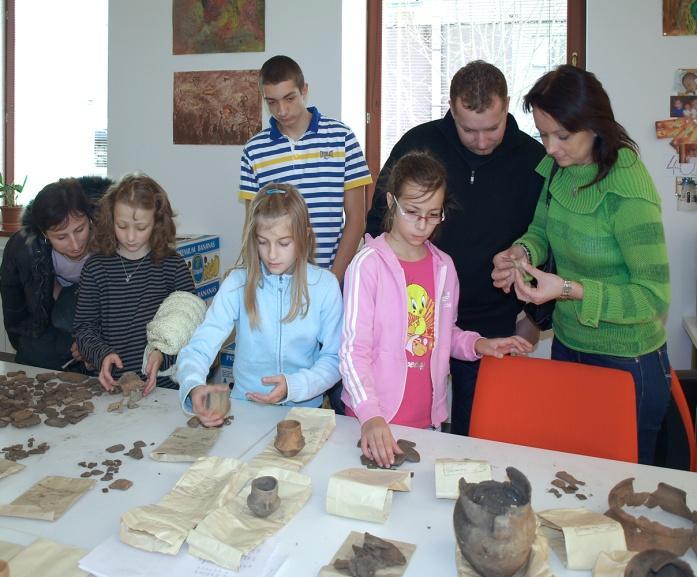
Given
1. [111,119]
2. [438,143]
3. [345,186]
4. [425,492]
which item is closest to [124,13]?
[111,119]

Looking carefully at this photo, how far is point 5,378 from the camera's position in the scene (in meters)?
2.31

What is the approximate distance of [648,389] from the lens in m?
2.09

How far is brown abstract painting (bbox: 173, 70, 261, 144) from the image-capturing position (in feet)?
14.0

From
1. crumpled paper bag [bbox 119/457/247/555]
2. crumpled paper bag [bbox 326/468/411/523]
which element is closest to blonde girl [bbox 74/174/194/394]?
crumpled paper bag [bbox 119/457/247/555]

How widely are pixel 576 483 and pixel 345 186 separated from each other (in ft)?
6.02

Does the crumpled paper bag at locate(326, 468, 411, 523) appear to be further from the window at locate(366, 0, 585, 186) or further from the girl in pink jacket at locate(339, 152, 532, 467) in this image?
the window at locate(366, 0, 585, 186)

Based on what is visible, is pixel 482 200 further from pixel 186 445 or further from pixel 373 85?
pixel 373 85

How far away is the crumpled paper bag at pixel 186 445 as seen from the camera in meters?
1.70

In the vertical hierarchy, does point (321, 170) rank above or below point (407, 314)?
above

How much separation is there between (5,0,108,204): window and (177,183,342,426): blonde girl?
3.49m

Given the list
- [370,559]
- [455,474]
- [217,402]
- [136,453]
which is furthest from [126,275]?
[370,559]

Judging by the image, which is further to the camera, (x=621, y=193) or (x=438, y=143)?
(x=438, y=143)

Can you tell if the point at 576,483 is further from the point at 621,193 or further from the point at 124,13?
the point at 124,13

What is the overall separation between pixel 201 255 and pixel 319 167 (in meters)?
1.47
